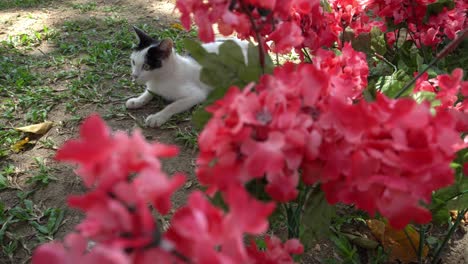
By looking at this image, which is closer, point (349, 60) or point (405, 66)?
point (349, 60)

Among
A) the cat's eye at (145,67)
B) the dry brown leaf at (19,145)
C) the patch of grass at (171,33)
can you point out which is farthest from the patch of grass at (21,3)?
the dry brown leaf at (19,145)

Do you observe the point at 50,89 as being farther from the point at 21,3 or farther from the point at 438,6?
the point at 438,6

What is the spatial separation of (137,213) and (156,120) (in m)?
1.72

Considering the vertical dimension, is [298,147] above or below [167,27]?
above

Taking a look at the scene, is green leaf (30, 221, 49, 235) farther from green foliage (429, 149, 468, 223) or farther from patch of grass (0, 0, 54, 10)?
patch of grass (0, 0, 54, 10)

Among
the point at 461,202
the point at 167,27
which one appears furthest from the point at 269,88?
the point at 167,27

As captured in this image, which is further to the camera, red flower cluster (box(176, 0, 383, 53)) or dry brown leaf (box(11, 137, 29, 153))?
dry brown leaf (box(11, 137, 29, 153))

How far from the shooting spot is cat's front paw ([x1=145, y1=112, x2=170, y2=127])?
2037 millimetres

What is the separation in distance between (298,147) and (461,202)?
0.73 meters

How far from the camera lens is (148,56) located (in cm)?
216

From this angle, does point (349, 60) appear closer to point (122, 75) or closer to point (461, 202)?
point (461, 202)

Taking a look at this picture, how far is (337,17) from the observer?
1254 millimetres

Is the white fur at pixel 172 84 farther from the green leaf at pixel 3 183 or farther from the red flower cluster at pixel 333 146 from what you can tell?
the red flower cluster at pixel 333 146

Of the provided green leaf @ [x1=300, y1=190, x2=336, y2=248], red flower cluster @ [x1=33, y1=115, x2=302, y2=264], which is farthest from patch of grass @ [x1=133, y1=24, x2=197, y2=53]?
red flower cluster @ [x1=33, y1=115, x2=302, y2=264]
